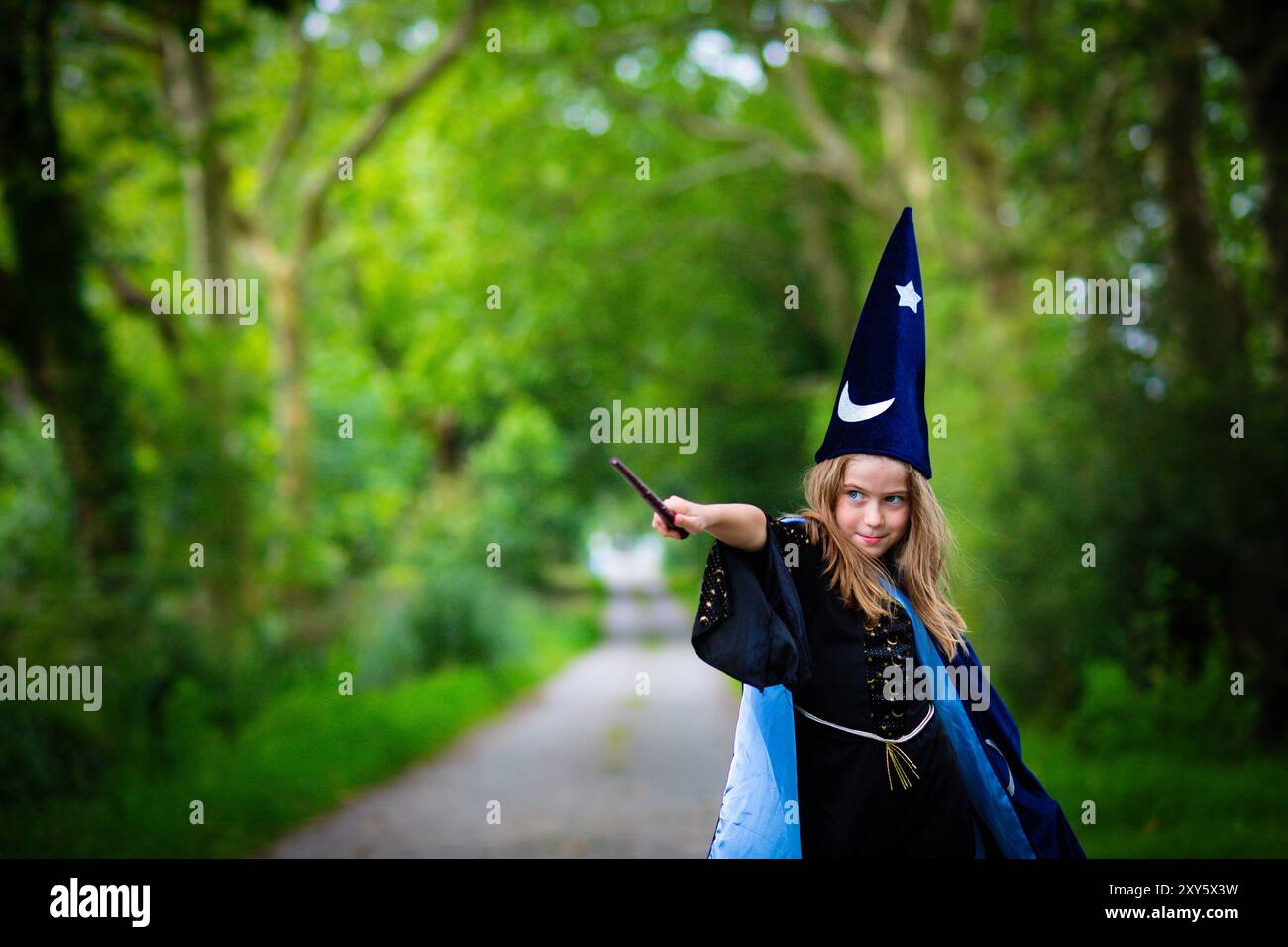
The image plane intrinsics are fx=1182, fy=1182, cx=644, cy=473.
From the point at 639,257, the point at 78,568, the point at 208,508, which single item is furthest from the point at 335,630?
the point at 639,257

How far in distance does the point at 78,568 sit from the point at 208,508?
190cm

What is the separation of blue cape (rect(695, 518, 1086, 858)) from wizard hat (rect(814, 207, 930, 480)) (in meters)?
0.39

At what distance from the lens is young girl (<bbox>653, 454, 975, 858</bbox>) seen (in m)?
3.06

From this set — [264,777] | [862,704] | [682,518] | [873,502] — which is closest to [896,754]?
[862,704]

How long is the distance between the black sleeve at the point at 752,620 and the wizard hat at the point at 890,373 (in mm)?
404

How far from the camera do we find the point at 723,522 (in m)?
2.76

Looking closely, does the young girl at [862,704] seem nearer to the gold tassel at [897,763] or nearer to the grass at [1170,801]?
the gold tassel at [897,763]

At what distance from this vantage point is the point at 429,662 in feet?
48.0

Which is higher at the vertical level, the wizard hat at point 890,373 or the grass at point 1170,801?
the wizard hat at point 890,373

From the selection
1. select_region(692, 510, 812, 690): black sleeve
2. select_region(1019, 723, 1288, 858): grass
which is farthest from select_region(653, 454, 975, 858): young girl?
select_region(1019, 723, 1288, 858): grass

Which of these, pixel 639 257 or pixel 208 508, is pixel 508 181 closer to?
pixel 639 257

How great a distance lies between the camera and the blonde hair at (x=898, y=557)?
311cm

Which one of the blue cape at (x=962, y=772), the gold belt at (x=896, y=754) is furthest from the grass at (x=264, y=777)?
the gold belt at (x=896, y=754)

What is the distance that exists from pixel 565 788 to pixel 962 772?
716cm
